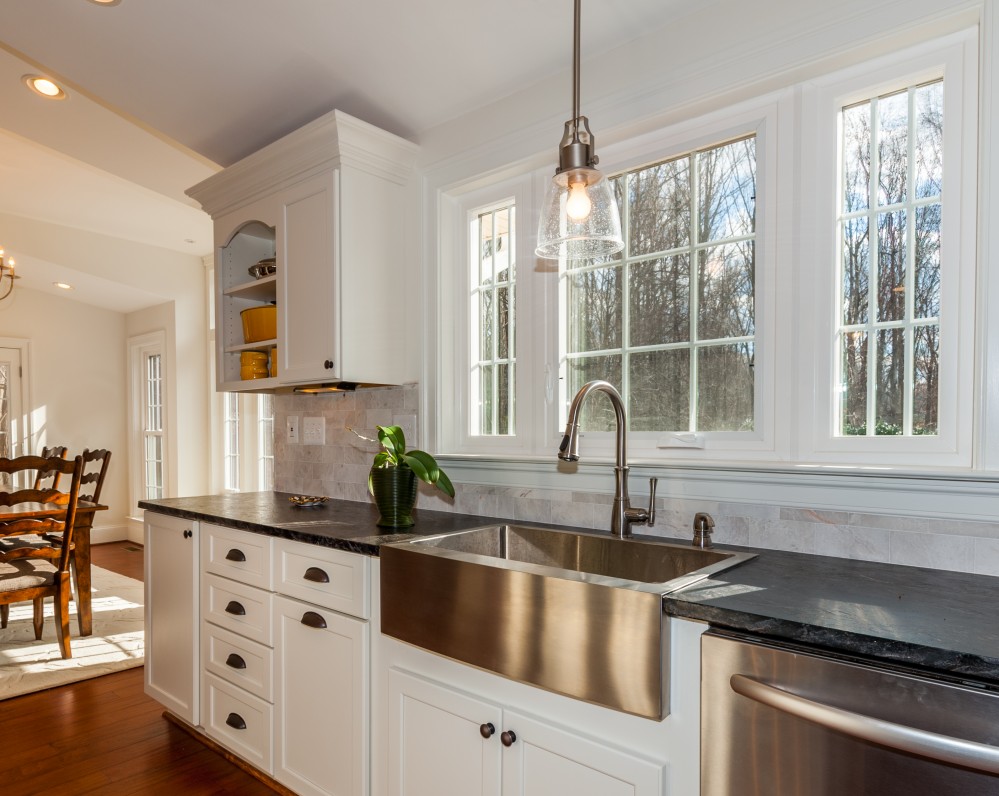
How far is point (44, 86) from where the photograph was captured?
2.92 meters

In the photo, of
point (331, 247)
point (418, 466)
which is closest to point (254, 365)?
point (331, 247)

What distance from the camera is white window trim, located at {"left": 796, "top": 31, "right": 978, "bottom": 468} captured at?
1438 mm

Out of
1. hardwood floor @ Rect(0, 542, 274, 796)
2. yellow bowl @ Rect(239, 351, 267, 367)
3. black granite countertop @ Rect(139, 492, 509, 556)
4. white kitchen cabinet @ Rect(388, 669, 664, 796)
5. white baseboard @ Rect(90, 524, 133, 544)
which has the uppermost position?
yellow bowl @ Rect(239, 351, 267, 367)

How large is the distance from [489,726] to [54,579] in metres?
2.98

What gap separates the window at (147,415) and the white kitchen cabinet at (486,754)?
5.46 metres

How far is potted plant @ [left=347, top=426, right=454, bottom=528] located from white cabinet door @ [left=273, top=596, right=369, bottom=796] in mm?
355

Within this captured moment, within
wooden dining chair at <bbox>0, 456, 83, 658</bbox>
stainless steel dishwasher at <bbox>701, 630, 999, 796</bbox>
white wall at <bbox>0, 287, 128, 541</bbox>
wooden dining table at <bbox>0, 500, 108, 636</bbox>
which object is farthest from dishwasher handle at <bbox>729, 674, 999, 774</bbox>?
white wall at <bbox>0, 287, 128, 541</bbox>

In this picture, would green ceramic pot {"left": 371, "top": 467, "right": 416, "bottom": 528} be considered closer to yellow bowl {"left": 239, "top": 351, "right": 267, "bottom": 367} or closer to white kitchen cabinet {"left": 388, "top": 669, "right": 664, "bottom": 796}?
white kitchen cabinet {"left": 388, "top": 669, "right": 664, "bottom": 796}

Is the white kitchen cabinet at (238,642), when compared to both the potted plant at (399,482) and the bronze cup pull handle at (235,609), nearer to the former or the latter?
the bronze cup pull handle at (235,609)

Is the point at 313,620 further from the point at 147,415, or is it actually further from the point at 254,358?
the point at 147,415

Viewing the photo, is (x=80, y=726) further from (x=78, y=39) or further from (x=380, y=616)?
(x=78, y=39)

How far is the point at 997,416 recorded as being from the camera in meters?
1.34

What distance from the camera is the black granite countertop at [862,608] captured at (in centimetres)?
93

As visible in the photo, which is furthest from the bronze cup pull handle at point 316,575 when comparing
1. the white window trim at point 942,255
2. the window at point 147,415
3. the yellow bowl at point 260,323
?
the window at point 147,415
